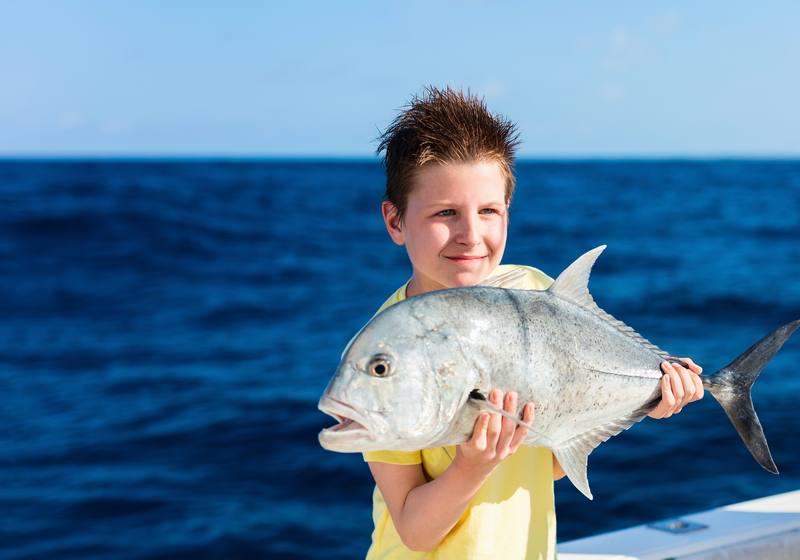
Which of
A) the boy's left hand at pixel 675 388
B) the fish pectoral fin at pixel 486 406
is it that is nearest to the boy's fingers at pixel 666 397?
the boy's left hand at pixel 675 388

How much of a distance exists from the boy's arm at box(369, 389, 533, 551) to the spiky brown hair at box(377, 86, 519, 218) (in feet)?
2.52

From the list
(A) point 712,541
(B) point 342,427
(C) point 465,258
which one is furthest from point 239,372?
(B) point 342,427

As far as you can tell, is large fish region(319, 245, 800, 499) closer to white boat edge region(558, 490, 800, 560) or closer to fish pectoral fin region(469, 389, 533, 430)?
fish pectoral fin region(469, 389, 533, 430)

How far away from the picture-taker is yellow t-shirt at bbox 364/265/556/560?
2344 mm

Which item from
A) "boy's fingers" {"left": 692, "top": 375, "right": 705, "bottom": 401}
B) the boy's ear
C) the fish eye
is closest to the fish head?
the fish eye

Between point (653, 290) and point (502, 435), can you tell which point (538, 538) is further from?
point (653, 290)

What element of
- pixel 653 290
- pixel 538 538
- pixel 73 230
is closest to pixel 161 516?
pixel 538 538

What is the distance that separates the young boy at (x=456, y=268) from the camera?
2.30m

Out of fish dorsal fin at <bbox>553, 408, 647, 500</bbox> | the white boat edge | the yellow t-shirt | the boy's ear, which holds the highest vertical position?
the boy's ear

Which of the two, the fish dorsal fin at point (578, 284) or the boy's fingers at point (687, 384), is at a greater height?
the fish dorsal fin at point (578, 284)

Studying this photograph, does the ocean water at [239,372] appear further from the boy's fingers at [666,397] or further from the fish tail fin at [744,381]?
the boy's fingers at [666,397]

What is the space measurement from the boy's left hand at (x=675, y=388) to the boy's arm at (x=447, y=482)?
1.73ft

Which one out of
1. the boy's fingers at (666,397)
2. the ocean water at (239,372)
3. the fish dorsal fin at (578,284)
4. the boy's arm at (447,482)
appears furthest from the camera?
the ocean water at (239,372)

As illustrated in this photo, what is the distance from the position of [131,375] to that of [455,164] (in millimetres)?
9548
